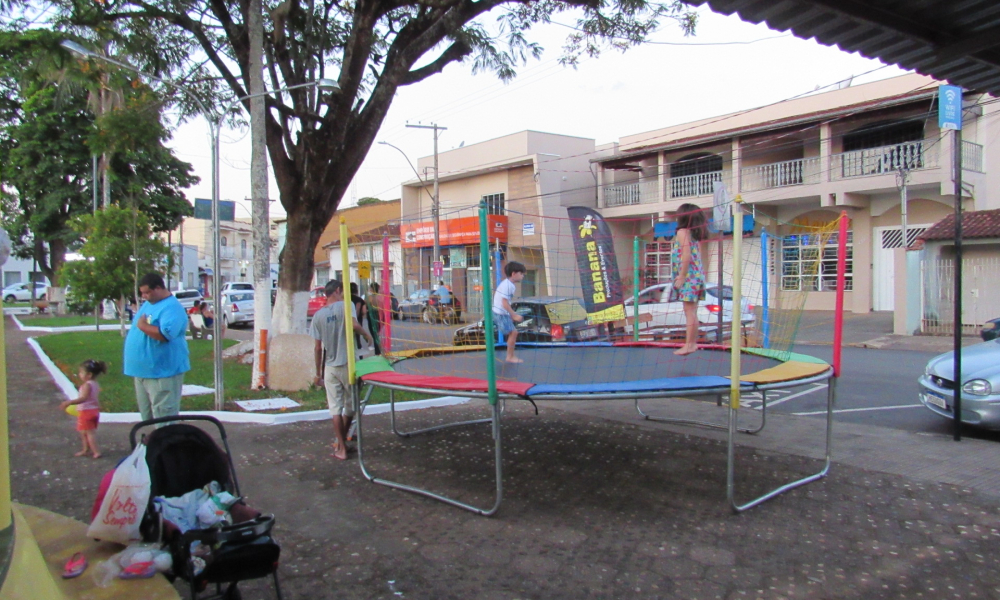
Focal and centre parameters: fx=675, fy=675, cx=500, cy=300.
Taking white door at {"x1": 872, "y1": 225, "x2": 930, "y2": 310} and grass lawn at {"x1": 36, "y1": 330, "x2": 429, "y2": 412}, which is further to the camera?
white door at {"x1": 872, "y1": 225, "x2": 930, "y2": 310}

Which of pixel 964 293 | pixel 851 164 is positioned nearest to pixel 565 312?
pixel 964 293

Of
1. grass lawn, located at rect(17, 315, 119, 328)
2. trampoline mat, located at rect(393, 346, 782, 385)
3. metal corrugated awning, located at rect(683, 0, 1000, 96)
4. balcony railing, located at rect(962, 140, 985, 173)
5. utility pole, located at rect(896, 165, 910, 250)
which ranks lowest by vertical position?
grass lawn, located at rect(17, 315, 119, 328)

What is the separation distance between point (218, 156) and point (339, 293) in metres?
3.92

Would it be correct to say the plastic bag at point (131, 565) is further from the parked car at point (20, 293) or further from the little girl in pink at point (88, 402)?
the parked car at point (20, 293)

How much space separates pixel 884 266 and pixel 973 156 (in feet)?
13.1

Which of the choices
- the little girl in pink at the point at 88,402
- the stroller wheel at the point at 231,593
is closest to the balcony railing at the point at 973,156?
the little girl in pink at the point at 88,402

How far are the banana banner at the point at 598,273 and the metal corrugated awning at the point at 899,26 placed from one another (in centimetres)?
440

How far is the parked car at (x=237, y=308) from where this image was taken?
25875 millimetres

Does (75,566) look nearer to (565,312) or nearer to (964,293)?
(565,312)

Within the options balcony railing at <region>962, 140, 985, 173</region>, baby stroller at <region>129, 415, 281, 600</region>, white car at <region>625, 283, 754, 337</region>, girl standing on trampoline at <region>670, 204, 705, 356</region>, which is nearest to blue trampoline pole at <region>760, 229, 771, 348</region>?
white car at <region>625, 283, 754, 337</region>

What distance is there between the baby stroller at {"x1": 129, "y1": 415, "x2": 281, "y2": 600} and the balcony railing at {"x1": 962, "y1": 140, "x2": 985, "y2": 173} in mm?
21602

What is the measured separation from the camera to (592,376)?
21.5ft

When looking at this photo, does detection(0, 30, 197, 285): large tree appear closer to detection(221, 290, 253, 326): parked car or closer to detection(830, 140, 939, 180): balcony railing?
detection(221, 290, 253, 326): parked car

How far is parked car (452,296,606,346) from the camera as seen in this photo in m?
9.02
